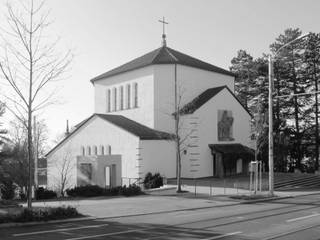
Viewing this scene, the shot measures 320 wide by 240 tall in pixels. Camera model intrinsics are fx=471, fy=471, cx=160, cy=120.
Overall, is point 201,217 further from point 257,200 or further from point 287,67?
point 287,67

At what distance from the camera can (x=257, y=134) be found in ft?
117

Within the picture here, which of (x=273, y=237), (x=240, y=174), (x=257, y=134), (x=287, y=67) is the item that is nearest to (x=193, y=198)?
(x=257, y=134)

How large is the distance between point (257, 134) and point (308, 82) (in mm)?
30024

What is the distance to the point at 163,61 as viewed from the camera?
4584 cm

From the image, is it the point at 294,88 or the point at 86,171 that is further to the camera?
the point at 294,88

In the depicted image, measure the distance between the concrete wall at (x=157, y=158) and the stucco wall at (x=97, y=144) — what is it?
715 millimetres

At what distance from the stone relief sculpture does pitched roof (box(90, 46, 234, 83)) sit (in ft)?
17.4

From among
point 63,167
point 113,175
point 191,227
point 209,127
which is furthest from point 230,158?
point 191,227

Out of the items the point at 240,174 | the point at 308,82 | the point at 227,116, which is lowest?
the point at 240,174

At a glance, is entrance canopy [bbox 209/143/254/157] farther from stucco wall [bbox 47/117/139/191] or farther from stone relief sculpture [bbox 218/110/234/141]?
stucco wall [bbox 47/117/139/191]

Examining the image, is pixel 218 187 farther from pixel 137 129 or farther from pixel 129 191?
pixel 137 129

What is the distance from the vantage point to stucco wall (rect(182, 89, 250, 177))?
143 ft

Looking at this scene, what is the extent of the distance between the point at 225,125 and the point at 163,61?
8803 millimetres

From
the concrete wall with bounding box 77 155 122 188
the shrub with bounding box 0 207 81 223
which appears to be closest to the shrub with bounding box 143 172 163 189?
the concrete wall with bounding box 77 155 122 188
